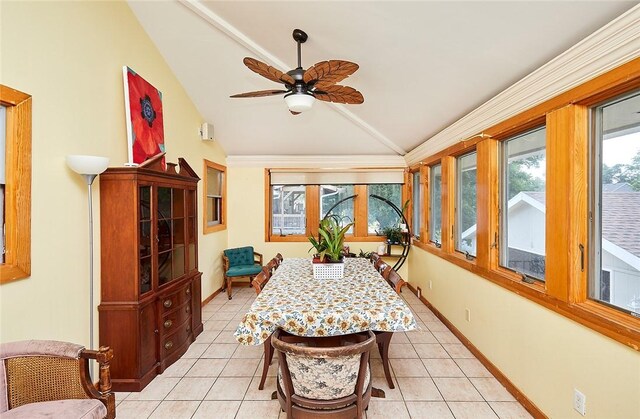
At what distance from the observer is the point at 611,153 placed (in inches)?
64.3

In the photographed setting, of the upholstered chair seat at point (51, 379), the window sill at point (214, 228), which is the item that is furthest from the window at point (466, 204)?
the window sill at point (214, 228)

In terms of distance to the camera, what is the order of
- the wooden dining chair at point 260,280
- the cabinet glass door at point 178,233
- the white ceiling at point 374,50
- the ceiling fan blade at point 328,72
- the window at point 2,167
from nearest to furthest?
the window at point 2,167, the white ceiling at point 374,50, the ceiling fan blade at point 328,72, the wooden dining chair at point 260,280, the cabinet glass door at point 178,233

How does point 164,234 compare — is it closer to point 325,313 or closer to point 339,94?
point 325,313

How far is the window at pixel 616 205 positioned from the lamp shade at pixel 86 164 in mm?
3054

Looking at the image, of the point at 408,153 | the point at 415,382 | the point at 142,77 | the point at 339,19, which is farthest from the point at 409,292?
the point at 142,77

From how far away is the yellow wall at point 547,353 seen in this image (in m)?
1.46

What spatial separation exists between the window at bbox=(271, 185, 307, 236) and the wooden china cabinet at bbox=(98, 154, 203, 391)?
2.71m

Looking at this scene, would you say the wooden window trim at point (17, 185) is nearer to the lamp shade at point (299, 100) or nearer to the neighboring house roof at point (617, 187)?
the lamp shade at point (299, 100)

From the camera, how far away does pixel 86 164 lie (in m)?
1.94

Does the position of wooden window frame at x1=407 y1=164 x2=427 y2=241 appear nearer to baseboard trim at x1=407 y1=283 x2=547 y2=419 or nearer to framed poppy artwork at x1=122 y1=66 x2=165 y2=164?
baseboard trim at x1=407 y1=283 x2=547 y2=419

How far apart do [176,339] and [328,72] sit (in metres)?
2.68

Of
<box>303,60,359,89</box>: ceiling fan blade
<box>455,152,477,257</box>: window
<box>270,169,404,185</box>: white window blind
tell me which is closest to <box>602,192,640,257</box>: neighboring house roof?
<box>455,152,477,257</box>: window

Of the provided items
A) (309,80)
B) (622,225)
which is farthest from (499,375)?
(309,80)

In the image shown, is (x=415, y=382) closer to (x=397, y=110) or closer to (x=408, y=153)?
(x=397, y=110)
